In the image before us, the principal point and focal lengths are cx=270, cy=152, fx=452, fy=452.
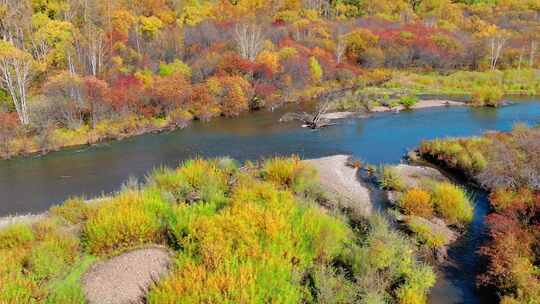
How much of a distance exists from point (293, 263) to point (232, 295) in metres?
5.01

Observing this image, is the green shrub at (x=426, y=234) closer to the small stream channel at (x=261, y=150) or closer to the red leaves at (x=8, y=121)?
the small stream channel at (x=261, y=150)

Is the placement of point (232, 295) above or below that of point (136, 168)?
above

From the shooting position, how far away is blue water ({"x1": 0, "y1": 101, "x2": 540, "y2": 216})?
29.9 m

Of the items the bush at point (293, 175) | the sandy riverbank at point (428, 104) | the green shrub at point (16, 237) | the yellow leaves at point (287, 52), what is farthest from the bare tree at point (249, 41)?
the green shrub at point (16, 237)

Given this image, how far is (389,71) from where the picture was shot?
7269cm

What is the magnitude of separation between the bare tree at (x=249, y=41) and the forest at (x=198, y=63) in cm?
21

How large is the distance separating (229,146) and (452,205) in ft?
65.8

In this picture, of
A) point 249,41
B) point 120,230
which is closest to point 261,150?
point 120,230

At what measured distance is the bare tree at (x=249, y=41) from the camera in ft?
199

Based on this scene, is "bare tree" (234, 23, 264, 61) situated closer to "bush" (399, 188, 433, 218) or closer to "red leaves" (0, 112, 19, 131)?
"red leaves" (0, 112, 19, 131)

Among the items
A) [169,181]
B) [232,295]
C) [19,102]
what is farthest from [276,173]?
[19,102]

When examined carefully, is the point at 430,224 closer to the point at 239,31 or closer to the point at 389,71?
the point at 239,31

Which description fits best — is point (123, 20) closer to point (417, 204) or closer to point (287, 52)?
point (287, 52)

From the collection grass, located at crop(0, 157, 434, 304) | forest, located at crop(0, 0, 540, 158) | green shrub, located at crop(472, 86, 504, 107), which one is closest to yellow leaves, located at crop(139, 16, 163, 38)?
forest, located at crop(0, 0, 540, 158)
